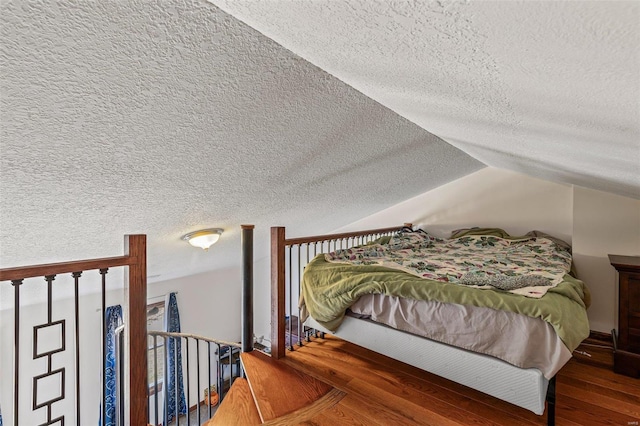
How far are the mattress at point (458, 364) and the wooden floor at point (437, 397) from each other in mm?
155

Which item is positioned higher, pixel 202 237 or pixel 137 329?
pixel 202 237

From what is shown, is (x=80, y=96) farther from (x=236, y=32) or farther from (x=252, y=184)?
(x=252, y=184)

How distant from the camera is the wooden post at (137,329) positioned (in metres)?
1.37

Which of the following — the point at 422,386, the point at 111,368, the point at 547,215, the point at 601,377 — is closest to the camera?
the point at 422,386

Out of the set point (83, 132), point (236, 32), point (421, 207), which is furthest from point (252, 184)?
point (421, 207)

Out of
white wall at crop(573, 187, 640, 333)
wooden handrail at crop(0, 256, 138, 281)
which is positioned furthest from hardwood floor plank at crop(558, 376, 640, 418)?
wooden handrail at crop(0, 256, 138, 281)

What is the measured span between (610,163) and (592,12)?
1.40 m

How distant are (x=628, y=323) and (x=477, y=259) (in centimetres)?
101

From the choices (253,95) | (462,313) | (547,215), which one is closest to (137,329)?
(253,95)

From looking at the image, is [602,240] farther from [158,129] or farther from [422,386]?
[158,129]

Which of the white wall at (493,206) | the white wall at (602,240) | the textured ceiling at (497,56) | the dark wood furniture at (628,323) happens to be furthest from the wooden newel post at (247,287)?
the white wall at (602,240)

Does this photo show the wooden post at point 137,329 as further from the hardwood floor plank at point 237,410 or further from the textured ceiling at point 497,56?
the textured ceiling at point 497,56

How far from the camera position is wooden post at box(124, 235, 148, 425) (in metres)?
1.37

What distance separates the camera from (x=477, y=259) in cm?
269
